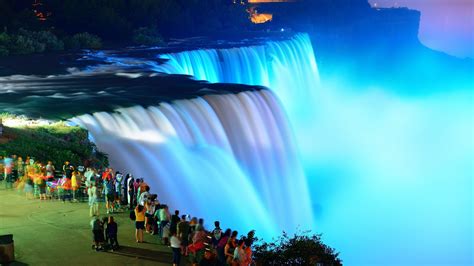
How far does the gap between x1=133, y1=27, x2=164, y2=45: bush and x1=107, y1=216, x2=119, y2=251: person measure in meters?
41.0

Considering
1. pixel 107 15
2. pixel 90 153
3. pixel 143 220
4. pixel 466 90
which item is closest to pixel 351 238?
pixel 90 153

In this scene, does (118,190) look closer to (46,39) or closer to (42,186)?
(42,186)

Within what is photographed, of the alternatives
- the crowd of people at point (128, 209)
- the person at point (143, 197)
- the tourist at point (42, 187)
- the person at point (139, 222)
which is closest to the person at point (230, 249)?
the crowd of people at point (128, 209)

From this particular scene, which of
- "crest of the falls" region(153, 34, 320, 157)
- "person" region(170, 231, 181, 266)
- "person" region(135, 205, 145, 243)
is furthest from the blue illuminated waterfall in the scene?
"crest of the falls" region(153, 34, 320, 157)

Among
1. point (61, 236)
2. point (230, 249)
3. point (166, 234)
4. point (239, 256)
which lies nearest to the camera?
point (239, 256)

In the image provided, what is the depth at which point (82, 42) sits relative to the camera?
4956 cm

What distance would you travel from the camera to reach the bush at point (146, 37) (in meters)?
53.3

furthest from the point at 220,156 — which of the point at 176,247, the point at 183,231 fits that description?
the point at 176,247

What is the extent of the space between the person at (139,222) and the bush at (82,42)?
3663 cm

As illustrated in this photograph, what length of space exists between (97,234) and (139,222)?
0.92 metres

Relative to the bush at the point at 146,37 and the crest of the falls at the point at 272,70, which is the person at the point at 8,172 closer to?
the crest of the falls at the point at 272,70

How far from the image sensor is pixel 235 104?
2570 centimetres

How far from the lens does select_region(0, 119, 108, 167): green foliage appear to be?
1853 centimetres

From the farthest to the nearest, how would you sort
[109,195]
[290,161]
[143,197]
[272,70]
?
[272,70], [290,161], [109,195], [143,197]
